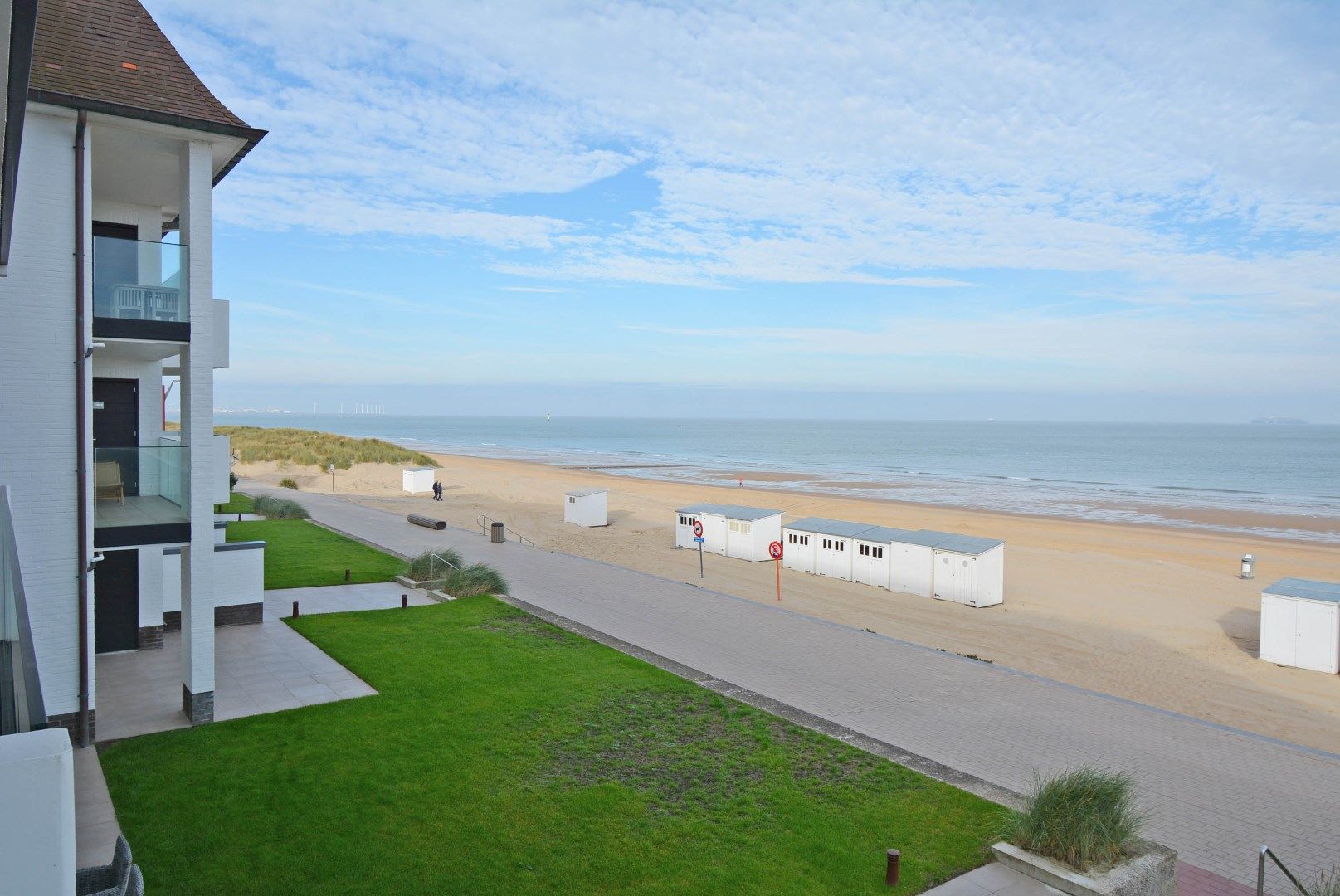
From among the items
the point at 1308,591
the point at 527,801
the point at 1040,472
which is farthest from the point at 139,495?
the point at 1040,472

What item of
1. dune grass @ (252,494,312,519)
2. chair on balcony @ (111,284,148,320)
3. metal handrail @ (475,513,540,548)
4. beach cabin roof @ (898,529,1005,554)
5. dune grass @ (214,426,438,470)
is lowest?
metal handrail @ (475,513,540,548)

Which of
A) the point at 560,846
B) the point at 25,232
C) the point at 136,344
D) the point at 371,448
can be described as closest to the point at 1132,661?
the point at 560,846

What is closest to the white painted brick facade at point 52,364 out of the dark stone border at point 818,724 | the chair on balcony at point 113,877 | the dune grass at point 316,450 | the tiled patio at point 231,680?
the tiled patio at point 231,680

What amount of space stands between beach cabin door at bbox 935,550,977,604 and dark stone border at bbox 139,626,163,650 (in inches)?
715

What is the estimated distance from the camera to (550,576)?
75.8ft

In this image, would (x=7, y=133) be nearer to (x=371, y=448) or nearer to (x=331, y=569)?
(x=331, y=569)

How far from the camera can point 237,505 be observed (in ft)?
114

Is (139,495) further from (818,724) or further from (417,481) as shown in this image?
(417,481)

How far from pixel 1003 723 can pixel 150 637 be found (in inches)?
548

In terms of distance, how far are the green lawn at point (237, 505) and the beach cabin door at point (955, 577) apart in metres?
24.9

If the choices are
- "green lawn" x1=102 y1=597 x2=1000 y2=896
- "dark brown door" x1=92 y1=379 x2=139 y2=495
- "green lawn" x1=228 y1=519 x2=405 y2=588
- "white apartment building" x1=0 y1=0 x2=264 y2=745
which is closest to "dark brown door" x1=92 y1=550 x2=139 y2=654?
"dark brown door" x1=92 y1=379 x2=139 y2=495

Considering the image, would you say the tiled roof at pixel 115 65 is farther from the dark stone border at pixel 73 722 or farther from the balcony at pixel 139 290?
the dark stone border at pixel 73 722

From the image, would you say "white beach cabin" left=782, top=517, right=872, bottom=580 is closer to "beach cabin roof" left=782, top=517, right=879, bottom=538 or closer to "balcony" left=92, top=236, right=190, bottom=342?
"beach cabin roof" left=782, top=517, right=879, bottom=538

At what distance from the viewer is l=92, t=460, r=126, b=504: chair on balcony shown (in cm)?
1168
